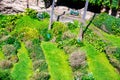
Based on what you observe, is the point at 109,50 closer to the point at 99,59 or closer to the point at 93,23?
the point at 99,59

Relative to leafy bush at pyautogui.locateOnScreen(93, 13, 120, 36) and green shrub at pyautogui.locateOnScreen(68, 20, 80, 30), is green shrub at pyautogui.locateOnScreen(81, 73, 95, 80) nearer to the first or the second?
green shrub at pyautogui.locateOnScreen(68, 20, 80, 30)

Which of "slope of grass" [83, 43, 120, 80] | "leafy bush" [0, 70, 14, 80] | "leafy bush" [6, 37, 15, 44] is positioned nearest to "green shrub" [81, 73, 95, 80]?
"slope of grass" [83, 43, 120, 80]

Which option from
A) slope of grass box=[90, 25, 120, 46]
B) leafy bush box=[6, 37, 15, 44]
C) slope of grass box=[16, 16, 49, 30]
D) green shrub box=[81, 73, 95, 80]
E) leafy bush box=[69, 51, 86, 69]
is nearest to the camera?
green shrub box=[81, 73, 95, 80]

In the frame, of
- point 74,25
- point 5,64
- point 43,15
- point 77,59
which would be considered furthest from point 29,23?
point 5,64

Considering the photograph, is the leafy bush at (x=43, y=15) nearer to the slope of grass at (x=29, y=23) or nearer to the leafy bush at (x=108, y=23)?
the slope of grass at (x=29, y=23)

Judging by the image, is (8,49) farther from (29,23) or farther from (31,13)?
(31,13)
